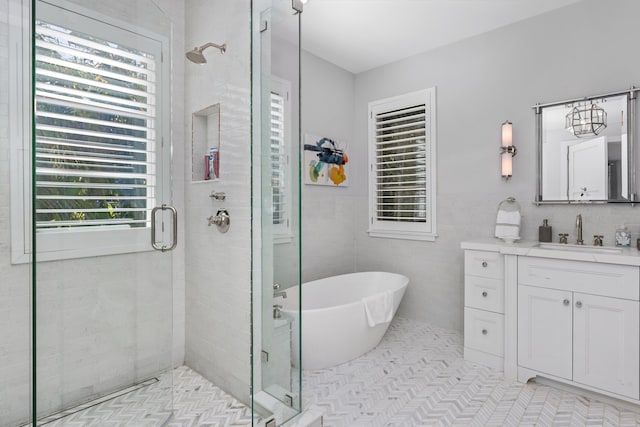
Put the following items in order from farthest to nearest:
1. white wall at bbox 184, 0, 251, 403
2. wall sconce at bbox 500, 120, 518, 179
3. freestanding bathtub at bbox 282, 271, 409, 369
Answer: wall sconce at bbox 500, 120, 518, 179 < freestanding bathtub at bbox 282, 271, 409, 369 < white wall at bbox 184, 0, 251, 403

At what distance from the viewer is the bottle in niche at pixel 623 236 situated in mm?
2375

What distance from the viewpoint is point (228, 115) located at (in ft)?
7.26

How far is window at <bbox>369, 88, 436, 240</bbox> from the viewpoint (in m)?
3.47

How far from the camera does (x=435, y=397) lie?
7.16ft

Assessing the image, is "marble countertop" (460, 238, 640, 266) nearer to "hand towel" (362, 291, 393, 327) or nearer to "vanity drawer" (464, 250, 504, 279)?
"vanity drawer" (464, 250, 504, 279)

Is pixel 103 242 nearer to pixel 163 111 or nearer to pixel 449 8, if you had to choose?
pixel 163 111

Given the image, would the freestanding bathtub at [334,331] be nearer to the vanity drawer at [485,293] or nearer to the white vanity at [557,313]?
the vanity drawer at [485,293]

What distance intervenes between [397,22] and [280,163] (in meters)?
2.07

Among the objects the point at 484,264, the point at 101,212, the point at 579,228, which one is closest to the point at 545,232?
the point at 579,228

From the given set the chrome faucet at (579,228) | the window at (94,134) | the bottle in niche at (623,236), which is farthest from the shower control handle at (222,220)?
the bottle in niche at (623,236)

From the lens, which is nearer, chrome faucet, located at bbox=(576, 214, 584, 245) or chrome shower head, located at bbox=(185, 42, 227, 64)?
chrome shower head, located at bbox=(185, 42, 227, 64)

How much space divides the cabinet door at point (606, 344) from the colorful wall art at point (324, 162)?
2.31 meters

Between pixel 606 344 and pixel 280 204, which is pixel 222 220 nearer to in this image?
pixel 280 204

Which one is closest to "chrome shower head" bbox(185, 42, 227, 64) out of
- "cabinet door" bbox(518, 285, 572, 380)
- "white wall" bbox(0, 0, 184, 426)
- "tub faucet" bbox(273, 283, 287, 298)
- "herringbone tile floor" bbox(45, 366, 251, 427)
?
"white wall" bbox(0, 0, 184, 426)
